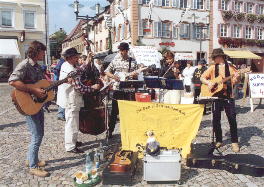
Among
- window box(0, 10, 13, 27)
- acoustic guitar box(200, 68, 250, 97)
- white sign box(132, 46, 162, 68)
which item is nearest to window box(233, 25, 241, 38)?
white sign box(132, 46, 162, 68)

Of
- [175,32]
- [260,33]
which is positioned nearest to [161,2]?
[175,32]

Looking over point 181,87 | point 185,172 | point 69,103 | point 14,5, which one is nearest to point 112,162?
point 185,172

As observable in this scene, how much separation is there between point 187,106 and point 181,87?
1.89 feet

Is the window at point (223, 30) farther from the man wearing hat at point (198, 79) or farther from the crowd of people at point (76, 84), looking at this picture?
the crowd of people at point (76, 84)

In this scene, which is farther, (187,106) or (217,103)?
(217,103)

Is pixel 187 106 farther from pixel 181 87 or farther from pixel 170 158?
pixel 170 158

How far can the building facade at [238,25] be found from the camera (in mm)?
35031

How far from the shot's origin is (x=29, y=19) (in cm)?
3581

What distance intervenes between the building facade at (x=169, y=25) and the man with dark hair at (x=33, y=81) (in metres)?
26.3

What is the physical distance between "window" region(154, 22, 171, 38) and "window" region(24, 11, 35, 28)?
13803 mm

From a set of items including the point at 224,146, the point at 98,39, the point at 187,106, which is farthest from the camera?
the point at 98,39

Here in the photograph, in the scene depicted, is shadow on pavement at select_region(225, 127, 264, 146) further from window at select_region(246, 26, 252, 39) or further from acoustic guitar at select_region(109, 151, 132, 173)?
window at select_region(246, 26, 252, 39)

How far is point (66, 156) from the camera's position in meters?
5.91

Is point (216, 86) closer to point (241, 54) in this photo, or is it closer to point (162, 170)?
point (162, 170)
